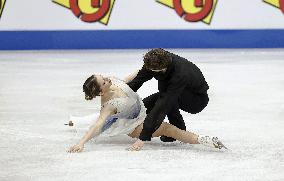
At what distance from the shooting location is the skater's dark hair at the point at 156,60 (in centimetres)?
333

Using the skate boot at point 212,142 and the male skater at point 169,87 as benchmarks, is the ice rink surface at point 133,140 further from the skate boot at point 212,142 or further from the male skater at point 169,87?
the male skater at point 169,87

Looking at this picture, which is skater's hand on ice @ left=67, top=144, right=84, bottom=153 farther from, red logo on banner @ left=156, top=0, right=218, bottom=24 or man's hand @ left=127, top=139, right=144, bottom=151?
red logo on banner @ left=156, top=0, right=218, bottom=24

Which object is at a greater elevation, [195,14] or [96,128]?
[96,128]

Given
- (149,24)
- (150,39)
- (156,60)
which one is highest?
(156,60)

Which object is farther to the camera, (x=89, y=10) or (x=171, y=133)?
(x=89, y=10)

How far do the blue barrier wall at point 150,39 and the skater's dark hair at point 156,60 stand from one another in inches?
328

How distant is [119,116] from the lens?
3529 millimetres

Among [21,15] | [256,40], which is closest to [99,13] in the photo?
[21,15]

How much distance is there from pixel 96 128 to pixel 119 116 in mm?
203

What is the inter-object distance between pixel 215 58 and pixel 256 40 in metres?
2.25

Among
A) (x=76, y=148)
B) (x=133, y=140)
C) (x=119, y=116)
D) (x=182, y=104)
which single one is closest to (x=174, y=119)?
(x=182, y=104)

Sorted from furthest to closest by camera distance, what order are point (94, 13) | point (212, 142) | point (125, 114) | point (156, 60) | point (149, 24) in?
point (149, 24)
point (94, 13)
point (125, 114)
point (212, 142)
point (156, 60)

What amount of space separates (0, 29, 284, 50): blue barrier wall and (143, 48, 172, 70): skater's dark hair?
27.3ft

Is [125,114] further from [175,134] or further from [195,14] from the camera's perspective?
[195,14]
